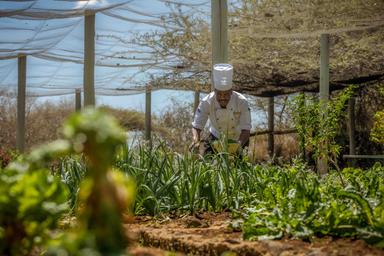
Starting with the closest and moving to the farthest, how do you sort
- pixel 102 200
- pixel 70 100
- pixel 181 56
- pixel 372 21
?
pixel 102 200 < pixel 372 21 < pixel 181 56 < pixel 70 100

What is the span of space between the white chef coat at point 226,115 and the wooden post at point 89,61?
225cm

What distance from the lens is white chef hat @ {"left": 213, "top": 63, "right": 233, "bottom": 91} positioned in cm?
489

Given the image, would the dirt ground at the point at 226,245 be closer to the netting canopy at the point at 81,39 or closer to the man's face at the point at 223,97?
the man's face at the point at 223,97

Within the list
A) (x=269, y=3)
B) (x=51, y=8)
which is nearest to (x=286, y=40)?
(x=269, y=3)

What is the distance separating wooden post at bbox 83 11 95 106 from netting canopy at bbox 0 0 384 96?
15 centimetres

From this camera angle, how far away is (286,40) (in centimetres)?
865

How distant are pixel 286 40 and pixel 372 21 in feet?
5.17

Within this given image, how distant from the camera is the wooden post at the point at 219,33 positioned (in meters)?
5.23

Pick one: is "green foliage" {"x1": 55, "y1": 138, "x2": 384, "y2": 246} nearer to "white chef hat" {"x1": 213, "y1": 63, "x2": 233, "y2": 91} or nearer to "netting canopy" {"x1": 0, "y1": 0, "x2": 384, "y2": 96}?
"white chef hat" {"x1": 213, "y1": 63, "x2": 233, "y2": 91}

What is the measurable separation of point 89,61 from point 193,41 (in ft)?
8.71

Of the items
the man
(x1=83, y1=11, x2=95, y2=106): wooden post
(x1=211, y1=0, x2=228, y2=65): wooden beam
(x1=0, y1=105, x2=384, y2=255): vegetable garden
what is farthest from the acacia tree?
(x1=0, y1=105, x2=384, y2=255): vegetable garden

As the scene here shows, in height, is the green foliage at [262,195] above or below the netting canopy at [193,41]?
below

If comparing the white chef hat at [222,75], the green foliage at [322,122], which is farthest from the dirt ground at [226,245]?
the white chef hat at [222,75]

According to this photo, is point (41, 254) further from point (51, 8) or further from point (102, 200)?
point (51, 8)
